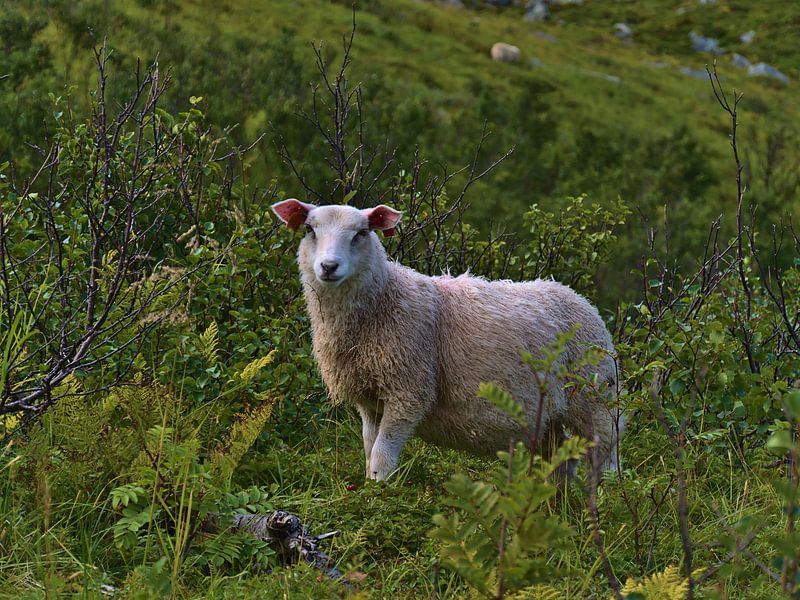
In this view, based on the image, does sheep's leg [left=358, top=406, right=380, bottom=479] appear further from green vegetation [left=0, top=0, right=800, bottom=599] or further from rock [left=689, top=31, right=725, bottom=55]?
rock [left=689, top=31, right=725, bottom=55]

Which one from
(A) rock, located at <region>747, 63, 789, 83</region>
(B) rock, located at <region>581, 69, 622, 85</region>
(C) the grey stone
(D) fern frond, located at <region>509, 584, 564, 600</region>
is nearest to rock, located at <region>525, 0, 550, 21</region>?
(C) the grey stone

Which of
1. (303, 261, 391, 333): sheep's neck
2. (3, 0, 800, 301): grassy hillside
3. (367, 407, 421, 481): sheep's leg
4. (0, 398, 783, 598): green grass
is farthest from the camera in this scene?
(3, 0, 800, 301): grassy hillside

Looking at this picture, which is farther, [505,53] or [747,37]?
[747,37]

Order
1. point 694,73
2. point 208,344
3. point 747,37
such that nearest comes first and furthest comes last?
point 208,344 < point 694,73 < point 747,37

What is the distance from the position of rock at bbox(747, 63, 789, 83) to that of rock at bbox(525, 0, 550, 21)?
13.9 m

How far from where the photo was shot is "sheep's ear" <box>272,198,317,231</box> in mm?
4520

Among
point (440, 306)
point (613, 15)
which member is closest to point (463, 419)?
point (440, 306)

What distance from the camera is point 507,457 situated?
2357 mm

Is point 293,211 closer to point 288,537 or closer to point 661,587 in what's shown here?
point 288,537

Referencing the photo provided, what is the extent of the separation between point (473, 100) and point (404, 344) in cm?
2155

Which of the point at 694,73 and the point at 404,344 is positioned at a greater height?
the point at 404,344

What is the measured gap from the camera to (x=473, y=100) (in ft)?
82.7

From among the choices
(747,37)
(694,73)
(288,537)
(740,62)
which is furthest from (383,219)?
(747,37)

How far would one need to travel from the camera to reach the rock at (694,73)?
40.0 metres
